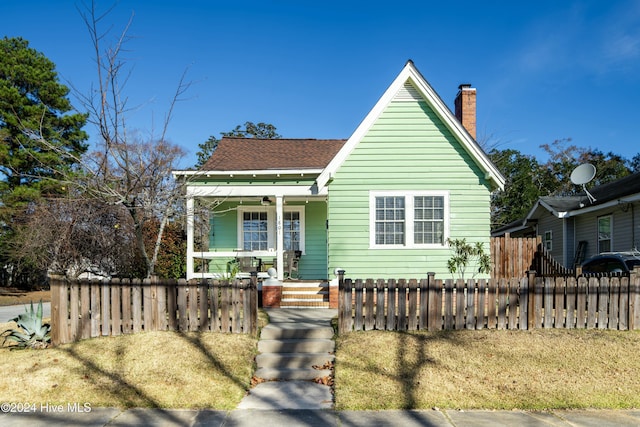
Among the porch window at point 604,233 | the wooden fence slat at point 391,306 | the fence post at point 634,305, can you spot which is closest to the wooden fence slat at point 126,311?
the wooden fence slat at point 391,306

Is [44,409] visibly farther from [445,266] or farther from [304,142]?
[304,142]

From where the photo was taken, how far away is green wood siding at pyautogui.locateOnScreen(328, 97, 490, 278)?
444 inches

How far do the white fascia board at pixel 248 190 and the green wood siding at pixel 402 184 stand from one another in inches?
41.6

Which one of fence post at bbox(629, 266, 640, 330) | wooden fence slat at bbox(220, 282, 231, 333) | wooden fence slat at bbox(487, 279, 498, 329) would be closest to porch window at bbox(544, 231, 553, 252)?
fence post at bbox(629, 266, 640, 330)

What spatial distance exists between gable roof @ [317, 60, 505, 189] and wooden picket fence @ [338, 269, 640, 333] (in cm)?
421

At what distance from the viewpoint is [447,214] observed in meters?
11.3

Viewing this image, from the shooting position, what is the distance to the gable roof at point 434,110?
36.4 ft

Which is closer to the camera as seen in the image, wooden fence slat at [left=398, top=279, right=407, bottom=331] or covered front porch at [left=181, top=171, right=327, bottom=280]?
wooden fence slat at [left=398, top=279, right=407, bottom=331]

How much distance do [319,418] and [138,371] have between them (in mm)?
2894

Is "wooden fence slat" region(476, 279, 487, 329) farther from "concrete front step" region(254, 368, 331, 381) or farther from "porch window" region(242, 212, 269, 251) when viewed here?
"porch window" region(242, 212, 269, 251)

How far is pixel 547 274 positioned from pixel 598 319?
5942 mm

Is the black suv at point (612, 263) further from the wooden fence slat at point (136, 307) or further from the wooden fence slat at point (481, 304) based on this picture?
the wooden fence slat at point (136, 307)

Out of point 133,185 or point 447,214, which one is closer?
point 133,185

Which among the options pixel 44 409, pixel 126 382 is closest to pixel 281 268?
pixel 126 382
